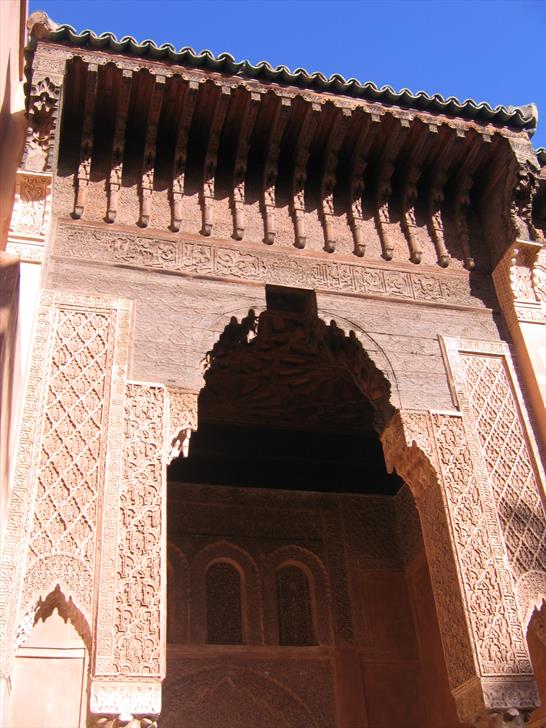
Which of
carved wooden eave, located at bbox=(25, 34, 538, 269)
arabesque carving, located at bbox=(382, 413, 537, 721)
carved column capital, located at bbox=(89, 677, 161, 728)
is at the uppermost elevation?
carved wooden eave, located at bbox=(25, 34, 538, 269)

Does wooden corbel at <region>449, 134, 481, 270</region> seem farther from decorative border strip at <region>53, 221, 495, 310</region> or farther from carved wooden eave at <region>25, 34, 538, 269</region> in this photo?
decorative border strip at <region>53, 221, 495, 310</region>

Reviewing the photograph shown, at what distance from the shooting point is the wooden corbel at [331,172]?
20.7ft

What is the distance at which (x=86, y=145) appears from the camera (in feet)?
19.9

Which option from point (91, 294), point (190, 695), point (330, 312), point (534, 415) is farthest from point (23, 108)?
point (190, 695)

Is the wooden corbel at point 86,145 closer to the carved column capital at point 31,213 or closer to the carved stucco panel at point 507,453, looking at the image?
the carved column capital at point 31,213

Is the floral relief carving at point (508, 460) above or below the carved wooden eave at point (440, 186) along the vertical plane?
below

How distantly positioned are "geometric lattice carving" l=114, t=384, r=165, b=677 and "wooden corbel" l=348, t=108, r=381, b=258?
7.32ft

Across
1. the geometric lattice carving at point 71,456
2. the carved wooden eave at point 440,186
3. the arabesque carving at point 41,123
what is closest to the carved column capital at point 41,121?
the arabesque carving at point 41,123

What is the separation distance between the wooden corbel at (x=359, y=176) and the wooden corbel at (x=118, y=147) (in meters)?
1.85

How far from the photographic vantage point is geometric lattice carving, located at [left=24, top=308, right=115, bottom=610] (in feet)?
14.6

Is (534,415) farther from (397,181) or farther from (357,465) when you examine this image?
(357,465)

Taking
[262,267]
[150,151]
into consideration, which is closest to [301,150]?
[262,267]

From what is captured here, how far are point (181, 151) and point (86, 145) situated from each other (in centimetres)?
72

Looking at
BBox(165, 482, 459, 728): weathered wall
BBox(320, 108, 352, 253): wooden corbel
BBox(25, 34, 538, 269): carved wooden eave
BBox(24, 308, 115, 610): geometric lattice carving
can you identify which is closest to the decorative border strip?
BBox(25, 34, 538, 269): carved wooden eave
